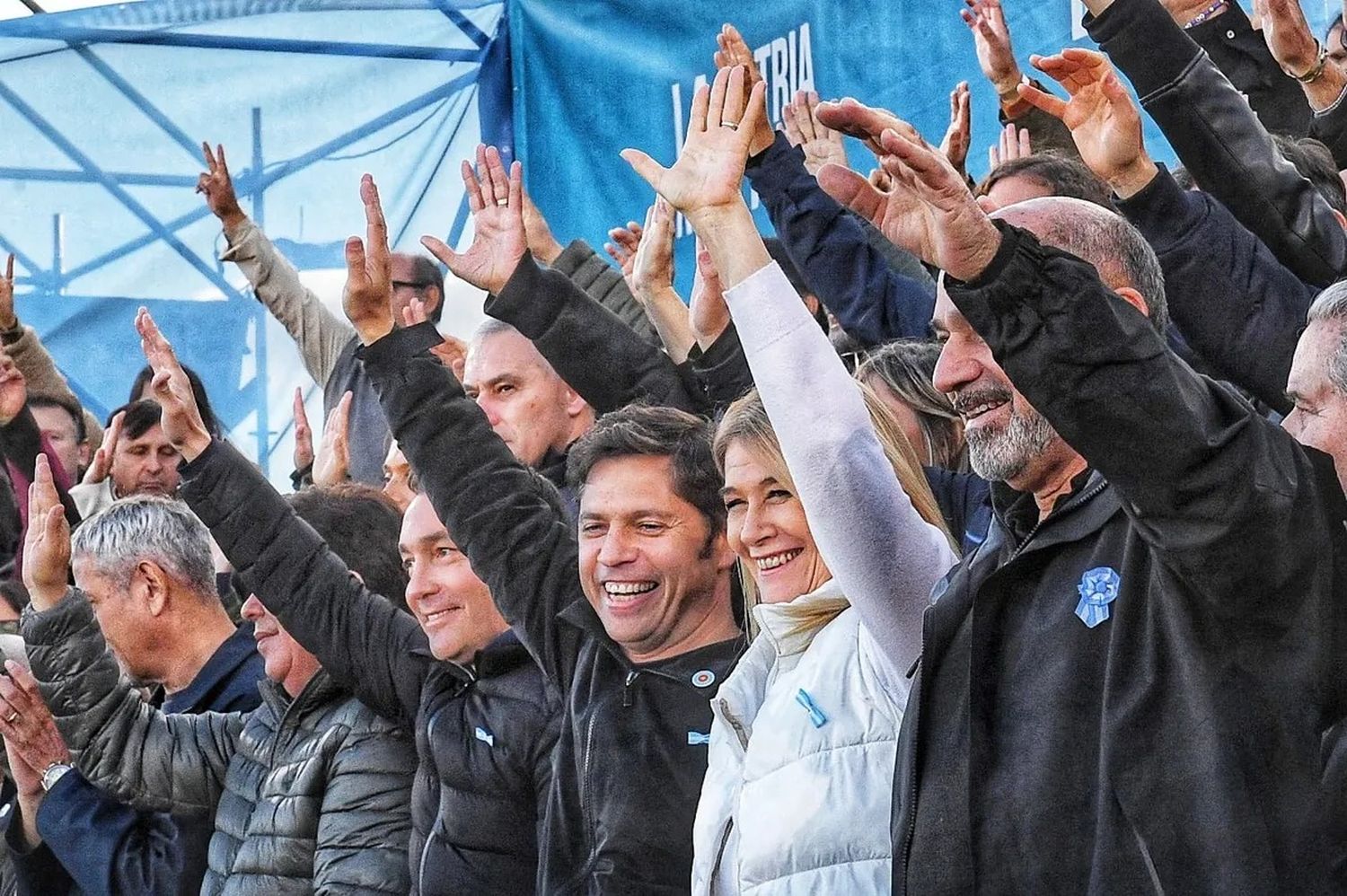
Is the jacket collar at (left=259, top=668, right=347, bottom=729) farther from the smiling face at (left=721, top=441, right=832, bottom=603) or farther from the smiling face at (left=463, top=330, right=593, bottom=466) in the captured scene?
the smiling face at (left=721, top=441, right=832, bottom=603)

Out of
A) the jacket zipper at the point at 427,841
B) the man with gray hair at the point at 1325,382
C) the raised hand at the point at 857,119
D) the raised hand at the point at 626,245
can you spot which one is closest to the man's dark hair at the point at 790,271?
the raised hand at the point at 626,245

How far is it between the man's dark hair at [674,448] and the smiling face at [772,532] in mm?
357

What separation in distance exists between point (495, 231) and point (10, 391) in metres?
2.33

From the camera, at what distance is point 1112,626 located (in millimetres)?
2242

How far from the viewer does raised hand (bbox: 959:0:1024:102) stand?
4.26 metres

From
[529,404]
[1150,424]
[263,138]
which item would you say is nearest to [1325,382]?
[1150,424]

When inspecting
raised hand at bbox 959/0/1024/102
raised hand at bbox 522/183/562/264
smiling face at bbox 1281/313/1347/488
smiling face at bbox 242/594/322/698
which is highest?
raised hand at bbox 959/0/1024/102

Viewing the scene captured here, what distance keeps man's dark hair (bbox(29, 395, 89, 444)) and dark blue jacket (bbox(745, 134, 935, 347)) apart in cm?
305

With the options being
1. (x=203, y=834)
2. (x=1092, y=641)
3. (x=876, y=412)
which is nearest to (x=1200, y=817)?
(x=1092, y=641)

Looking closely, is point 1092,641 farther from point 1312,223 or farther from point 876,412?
point 1312,223

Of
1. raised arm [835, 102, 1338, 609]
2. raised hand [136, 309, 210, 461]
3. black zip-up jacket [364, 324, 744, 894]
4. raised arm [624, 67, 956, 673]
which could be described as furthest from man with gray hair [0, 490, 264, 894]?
raised arm [835, 102, 1338, 609]

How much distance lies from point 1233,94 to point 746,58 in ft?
3.23

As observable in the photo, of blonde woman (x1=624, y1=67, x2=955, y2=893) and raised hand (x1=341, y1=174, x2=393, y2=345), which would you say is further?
raised hand (x1=341, y1=174, x2=393, y2=345)

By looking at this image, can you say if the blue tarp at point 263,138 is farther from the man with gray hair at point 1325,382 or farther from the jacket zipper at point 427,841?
the man with gray hair at point 1325,382
